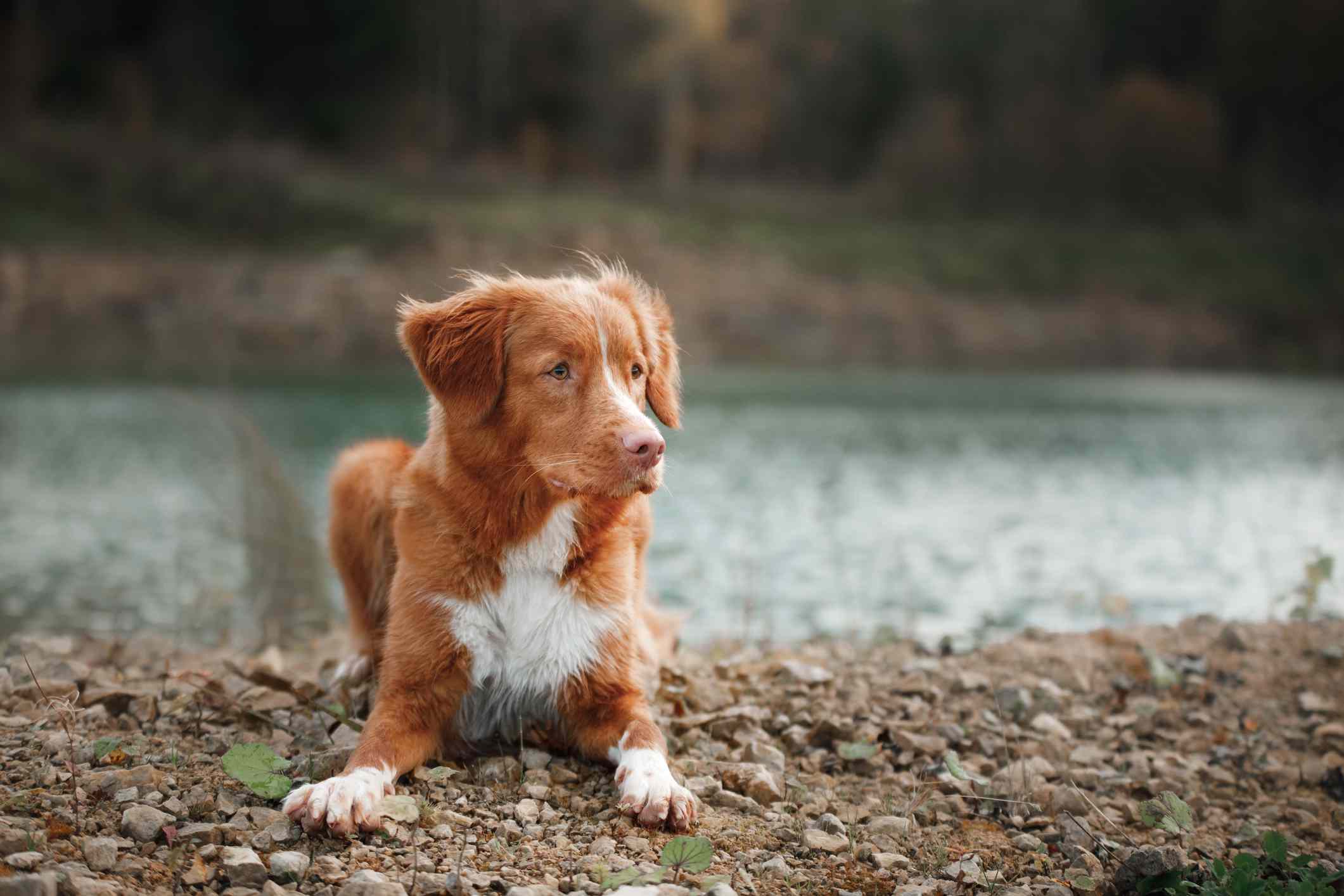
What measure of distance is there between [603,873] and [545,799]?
23.3 inches

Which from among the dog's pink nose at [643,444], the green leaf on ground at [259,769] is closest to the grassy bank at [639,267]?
the green leaf on ground at [259,769]

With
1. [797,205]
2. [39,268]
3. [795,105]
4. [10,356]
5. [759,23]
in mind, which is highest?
[759,23]

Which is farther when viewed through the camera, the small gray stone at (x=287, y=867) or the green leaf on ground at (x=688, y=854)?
the green leaf on ground at (x=688, y=854)

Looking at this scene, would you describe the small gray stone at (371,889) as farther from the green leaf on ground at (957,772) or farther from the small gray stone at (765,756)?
the green leaf on ground at (957,772)

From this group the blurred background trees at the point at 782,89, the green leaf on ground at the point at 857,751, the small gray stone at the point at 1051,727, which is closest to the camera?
the green leaf on ground at the point at 857,751

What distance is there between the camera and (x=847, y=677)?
207 inches

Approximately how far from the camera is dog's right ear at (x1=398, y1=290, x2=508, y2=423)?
385 centimetres

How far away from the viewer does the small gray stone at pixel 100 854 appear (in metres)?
2.94

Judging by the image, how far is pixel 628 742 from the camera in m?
3.74

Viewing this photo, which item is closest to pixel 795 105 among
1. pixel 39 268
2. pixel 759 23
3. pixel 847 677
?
pixel 759 23

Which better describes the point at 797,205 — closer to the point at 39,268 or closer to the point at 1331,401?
the point at 1331,401

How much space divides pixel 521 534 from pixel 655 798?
3.39ft

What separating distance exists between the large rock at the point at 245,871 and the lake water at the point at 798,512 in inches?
166

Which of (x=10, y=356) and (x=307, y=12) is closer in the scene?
(x=10, y=356)
